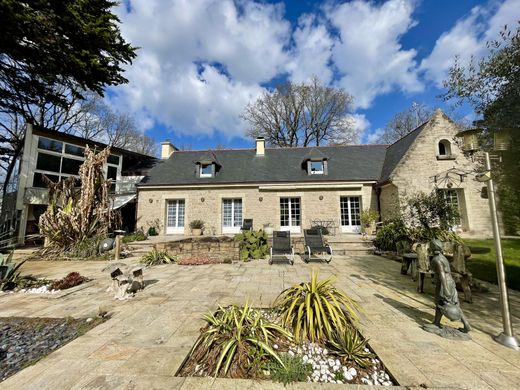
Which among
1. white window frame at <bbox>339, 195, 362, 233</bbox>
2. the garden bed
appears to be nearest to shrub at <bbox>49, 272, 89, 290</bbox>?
Result: the garden bed

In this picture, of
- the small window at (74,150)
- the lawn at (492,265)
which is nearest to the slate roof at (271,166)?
the small window at (74,150)

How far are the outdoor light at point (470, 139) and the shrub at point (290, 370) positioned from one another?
3.83 m

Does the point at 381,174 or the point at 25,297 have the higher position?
the point at 381,174

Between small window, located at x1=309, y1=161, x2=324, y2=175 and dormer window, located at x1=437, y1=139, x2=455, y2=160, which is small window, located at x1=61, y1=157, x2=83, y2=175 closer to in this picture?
small window, located at x1=309, y1=161, x2=324, y2=175

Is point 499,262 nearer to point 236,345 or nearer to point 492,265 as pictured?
point 236,345

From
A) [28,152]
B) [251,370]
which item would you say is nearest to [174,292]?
[251,370]

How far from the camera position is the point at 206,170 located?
53.4 ft

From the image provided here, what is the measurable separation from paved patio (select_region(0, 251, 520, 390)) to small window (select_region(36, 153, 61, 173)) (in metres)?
10.4

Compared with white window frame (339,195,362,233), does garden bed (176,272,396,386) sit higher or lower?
lower

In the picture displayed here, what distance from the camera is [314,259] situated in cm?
861

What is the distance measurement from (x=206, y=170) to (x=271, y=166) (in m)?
4.84

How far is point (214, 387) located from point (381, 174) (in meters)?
15.5

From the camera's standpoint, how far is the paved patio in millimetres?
2158

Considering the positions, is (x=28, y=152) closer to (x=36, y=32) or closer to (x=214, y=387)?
(x=36, y=32)
